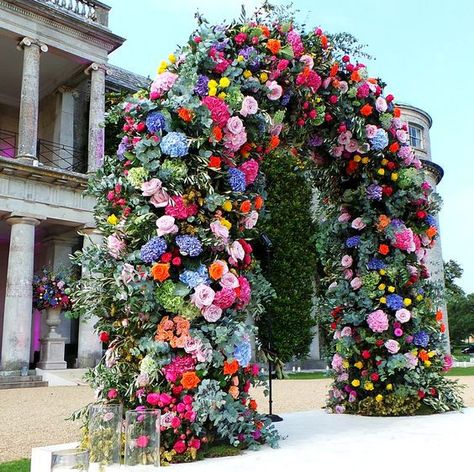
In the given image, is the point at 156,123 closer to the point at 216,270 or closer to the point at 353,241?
the point at 216,270

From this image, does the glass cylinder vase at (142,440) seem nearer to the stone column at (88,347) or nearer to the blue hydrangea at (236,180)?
the blue hydrangea at (236,180)

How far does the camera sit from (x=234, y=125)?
4160 millimetres

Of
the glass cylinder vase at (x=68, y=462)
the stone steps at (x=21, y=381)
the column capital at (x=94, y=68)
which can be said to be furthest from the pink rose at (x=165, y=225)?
the column capital at (x=94, y=68)

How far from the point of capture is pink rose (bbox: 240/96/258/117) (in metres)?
4.26

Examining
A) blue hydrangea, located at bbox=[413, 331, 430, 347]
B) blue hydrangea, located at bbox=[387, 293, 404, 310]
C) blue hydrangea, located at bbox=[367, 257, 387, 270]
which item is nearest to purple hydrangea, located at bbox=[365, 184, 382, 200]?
blue hydrangea, located at bbox=[367, 257, 387, 270]

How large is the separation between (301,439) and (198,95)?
3049mm

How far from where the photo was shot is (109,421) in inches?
135

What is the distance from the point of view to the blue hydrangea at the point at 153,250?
154 inches

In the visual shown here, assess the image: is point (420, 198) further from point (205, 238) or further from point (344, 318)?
point (205, 238)

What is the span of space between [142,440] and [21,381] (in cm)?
1212

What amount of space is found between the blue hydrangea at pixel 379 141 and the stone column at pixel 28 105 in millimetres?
12114

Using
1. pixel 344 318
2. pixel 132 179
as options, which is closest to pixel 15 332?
pixel 344 318

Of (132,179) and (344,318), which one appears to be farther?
(344,318)

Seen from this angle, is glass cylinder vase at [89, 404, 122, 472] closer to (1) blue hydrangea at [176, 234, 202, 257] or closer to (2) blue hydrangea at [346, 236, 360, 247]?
(1) blue hydrangea at [176, 234, 202, 257]
